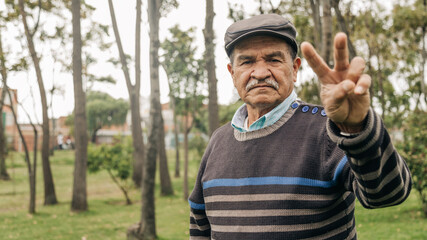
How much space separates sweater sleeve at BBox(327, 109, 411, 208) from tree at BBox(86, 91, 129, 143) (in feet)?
163

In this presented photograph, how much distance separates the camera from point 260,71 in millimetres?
1897

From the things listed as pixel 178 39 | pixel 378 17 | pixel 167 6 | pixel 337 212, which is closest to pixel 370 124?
pixel 337 212

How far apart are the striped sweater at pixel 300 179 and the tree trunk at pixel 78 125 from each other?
42.3 feet

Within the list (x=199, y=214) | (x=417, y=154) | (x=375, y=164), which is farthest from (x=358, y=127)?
(x=417, y=154)

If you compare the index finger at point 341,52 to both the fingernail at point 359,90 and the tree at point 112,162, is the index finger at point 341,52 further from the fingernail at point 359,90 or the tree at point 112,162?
the tree at point 112,162

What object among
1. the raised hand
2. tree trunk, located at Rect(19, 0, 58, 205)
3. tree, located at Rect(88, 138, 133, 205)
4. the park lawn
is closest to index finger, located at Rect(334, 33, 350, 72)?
the raised hand

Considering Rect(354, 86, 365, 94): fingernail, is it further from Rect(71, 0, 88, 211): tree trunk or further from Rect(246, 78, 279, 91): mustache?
Rect(71, 0, 88, 211): tree trunk

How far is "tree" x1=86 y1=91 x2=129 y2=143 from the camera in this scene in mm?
49938

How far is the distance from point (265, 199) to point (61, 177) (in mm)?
24285

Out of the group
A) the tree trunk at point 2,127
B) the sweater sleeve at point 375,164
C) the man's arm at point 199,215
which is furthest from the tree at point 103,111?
the sweater sleeve at point 375,164

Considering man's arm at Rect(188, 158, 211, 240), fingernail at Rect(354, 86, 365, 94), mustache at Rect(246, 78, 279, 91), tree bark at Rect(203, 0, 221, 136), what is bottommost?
man's arm at Rect(188, 158, 211, 240)

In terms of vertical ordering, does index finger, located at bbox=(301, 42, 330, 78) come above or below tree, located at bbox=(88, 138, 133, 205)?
above

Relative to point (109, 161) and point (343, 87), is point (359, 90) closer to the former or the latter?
point (343, 87)

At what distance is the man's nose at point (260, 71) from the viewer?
1890 mm
